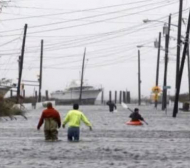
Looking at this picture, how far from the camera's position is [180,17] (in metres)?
66.8

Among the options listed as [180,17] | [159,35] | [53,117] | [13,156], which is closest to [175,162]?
[13,156]

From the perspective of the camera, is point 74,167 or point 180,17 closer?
point 74,167

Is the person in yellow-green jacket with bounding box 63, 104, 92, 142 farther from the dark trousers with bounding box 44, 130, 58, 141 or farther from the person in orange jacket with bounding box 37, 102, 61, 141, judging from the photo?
the dark trousers with bounding box 44, 130, 58, 141

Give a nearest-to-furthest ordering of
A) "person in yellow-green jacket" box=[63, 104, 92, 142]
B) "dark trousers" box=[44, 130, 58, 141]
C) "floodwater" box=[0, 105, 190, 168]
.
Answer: "floodwater" box=[0, 105, 190, 168] < "person in yellow-green jacket" box=[63, 104, 92, 142] < "dark trousers" box=[44, 130, 58, 141]

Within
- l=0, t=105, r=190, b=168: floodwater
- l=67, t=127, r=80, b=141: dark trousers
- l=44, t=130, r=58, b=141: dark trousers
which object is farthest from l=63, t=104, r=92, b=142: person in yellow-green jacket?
l=44, t=130, r=58, b=141: dark trousers

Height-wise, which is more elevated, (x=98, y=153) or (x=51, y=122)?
(x=51, y=122)

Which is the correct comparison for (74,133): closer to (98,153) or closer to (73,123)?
(73,123)

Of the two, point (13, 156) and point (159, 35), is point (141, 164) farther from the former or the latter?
point (159, 35)

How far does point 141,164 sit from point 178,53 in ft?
161

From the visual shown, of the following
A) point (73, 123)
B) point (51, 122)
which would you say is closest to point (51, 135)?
point (51, 122)

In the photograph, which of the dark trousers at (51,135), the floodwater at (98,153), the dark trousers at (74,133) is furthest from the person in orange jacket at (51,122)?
the dark trousers at (74,133)

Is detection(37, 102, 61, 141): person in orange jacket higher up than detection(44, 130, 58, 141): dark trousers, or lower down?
higher up

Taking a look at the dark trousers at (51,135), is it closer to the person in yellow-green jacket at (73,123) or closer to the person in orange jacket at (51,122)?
the person in orange jacket at (51,122)

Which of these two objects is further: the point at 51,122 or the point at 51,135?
the point at 51,135
